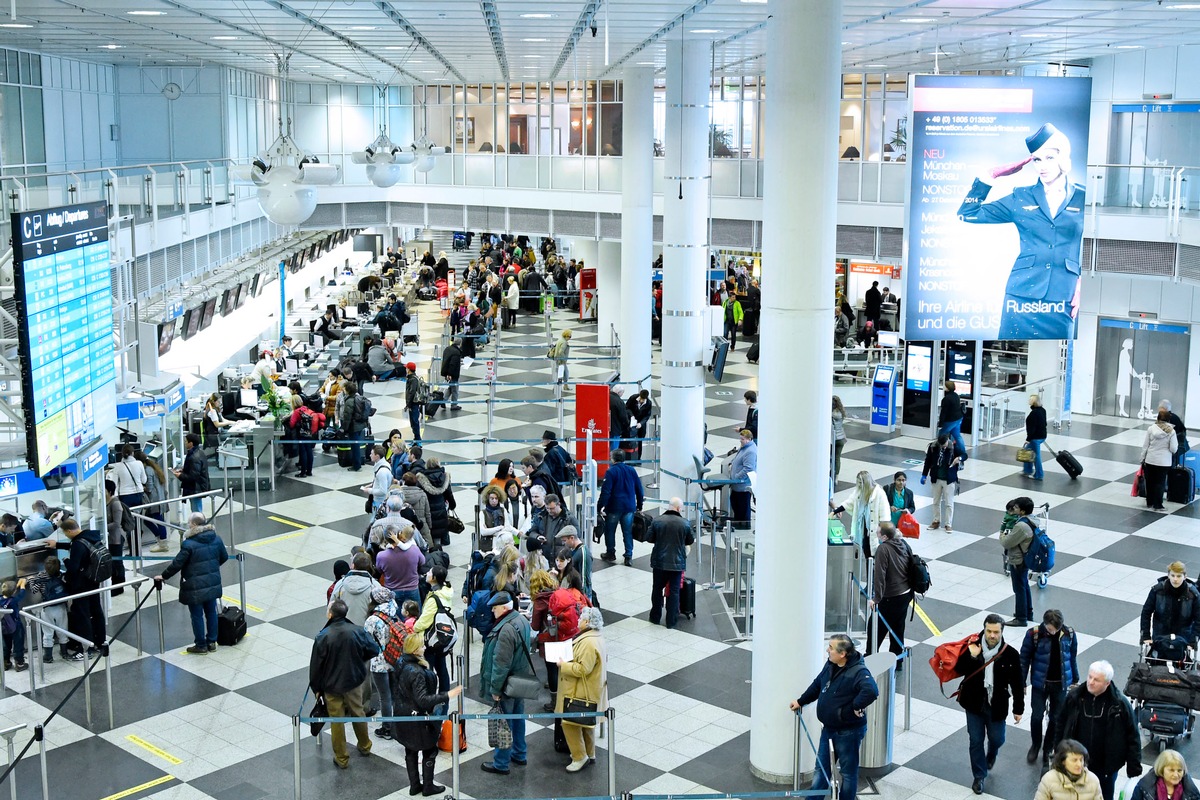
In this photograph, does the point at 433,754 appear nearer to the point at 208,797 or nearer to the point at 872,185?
the point at 208,797

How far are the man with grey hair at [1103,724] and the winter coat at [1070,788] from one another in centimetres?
116

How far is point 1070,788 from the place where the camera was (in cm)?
759

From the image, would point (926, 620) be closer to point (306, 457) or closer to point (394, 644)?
point (394, 644)

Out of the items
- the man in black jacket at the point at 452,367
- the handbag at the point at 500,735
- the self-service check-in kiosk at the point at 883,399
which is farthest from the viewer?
the man in black jacket at the point at 452,367

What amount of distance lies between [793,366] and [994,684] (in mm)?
2869

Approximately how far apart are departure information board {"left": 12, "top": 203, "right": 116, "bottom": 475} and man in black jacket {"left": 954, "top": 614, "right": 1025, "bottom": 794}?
8.33 metres

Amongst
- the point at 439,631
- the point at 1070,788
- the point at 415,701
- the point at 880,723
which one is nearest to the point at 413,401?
the point at 439,631

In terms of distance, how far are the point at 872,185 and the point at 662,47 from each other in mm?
6204

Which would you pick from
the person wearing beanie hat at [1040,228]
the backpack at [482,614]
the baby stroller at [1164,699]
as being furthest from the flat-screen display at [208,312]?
the baby stroller at [1164,699]

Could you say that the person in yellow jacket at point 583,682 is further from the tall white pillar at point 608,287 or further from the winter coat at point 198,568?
the tall white pillar at point 608,287

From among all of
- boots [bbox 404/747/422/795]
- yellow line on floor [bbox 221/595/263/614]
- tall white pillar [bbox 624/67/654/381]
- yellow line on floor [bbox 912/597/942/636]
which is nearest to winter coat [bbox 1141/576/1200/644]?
yellow line on floor [bbox 912/597/942/636]

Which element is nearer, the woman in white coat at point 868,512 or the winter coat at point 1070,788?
the winter coat at point 1070,788

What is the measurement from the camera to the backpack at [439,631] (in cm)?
1011

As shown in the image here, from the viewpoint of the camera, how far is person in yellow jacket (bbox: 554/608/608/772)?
32.2 ft
